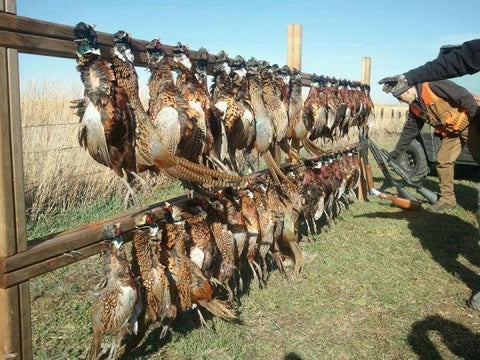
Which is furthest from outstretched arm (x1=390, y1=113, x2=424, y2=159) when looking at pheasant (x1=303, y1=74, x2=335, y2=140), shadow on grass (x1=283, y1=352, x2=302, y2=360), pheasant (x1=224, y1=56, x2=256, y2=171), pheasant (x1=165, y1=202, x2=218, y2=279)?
pheasant (x1=165, y1=202, x2=218, y2=279)

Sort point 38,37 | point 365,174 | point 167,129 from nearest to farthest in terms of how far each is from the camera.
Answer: point 38,37 < point 167,129 < point 365,174

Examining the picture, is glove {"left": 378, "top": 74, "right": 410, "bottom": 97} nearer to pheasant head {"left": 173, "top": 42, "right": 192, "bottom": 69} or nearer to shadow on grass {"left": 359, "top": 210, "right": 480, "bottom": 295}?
shadow on grass {"left": 359, "top": 210, "right": 480, "bottom": 295}

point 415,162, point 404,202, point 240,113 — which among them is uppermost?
point 240,113

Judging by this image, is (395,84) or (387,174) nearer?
(395,84)

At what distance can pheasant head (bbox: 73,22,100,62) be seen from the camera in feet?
5.92

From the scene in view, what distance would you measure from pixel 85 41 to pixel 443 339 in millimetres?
3303

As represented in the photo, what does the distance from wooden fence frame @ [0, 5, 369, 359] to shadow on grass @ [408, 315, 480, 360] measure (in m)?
2.67

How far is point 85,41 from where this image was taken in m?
1.81

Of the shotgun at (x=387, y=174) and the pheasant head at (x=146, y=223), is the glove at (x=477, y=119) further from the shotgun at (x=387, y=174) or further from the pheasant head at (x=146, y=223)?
the pheasant head at (x=146, y=223)

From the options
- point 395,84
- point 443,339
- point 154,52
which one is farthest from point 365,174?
point 154,52

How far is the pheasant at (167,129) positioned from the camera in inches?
79.8

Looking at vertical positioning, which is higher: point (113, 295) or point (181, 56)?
point (181, 56)

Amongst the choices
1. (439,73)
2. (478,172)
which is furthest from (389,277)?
(478,172)

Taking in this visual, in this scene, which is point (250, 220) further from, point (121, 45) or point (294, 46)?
point (294, 46)
